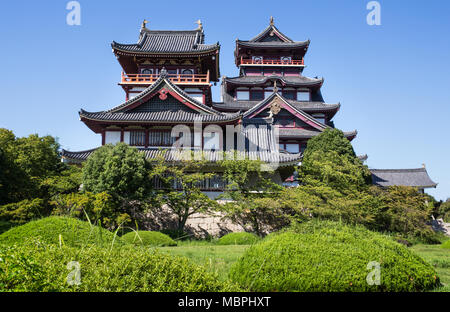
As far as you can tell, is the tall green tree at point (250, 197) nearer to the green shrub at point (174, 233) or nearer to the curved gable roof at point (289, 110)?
the green shrub at point (174, 233)

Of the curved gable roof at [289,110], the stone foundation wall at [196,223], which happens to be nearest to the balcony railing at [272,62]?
the curved gable roof at [289,110]

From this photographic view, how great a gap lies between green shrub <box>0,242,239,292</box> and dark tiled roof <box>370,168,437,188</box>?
97.4 feet

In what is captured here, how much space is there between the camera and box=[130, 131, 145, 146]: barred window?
21.4 meters

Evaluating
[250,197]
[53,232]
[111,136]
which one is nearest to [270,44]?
[111,136]

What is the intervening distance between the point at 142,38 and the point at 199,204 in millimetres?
17541

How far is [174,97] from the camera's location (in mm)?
22000

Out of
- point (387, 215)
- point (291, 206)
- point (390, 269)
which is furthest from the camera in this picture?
point (387, 215)

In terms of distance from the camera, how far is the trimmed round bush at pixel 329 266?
18.3 feet

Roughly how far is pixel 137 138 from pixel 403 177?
78.7 ft

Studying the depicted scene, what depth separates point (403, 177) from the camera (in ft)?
107

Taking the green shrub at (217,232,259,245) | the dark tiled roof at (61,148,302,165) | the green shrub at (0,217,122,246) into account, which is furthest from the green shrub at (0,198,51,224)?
the green shrub at (0,217,122,246)

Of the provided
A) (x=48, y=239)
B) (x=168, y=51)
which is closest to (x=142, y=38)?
(x=168, y=51)
